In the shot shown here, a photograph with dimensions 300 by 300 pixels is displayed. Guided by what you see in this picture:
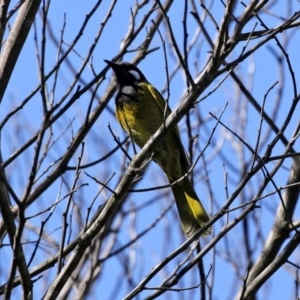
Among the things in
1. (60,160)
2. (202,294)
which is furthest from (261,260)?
(60,160)

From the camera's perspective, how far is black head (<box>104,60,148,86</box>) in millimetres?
4793

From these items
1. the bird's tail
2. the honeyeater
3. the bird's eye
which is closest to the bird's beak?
the honeyeater

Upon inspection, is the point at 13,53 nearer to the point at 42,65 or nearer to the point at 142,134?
the point at 42,65

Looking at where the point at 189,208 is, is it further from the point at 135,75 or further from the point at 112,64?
the point at 135,75

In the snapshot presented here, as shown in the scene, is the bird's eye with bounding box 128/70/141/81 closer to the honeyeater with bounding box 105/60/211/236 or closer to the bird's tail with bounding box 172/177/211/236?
the honeyeater with bounding box 105/60/211/236

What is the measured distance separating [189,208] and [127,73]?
1.23m

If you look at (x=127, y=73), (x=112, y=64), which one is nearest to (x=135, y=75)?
(x=127, y=73)

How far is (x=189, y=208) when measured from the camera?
4.29m

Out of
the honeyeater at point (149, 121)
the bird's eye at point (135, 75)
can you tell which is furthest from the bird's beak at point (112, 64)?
the bird's eye at point (135, 75)

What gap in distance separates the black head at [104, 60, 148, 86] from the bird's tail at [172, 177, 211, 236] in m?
0.92

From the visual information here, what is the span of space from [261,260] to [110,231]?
1718mm

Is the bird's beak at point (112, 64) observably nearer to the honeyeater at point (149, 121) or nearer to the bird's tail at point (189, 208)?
the honeyeater at point (149, 121)

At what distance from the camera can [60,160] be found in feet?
11.9

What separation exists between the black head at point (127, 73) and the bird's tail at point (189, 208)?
3.02ft
